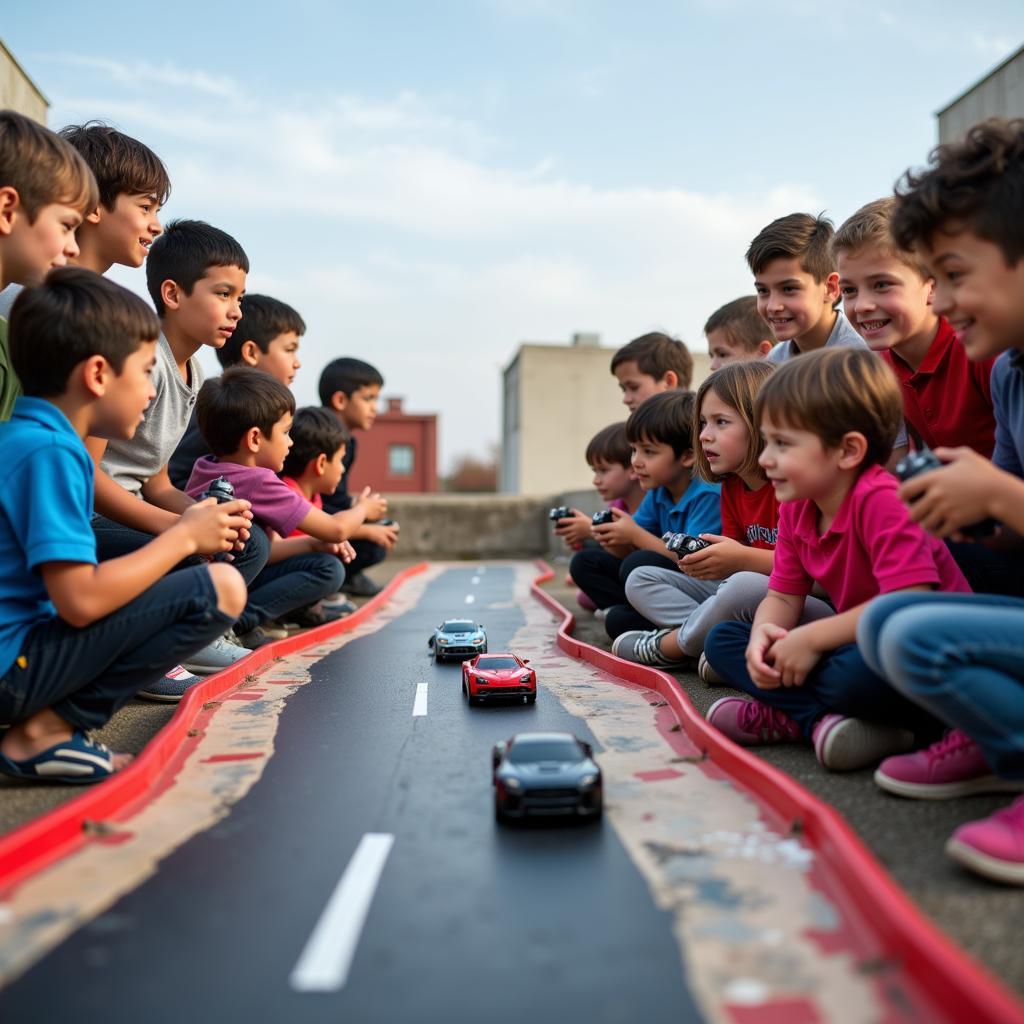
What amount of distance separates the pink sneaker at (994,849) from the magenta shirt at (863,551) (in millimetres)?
889

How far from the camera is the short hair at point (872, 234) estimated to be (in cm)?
411

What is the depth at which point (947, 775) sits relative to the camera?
8.89ft

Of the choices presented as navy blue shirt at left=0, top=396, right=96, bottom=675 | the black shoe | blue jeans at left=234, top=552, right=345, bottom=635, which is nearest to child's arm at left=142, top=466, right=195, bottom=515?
blue jeans at left=234, top=552, right=345, bottom=635

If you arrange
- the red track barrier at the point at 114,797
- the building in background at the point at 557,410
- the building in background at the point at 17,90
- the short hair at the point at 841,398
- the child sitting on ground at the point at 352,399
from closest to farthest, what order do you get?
the red track barrier at the point at 114,797
the short hair at the point at 841,398
the child sitting on ground at the point at 352,399
the building in background at the point at 17,90
the building in background at the point at 557,410

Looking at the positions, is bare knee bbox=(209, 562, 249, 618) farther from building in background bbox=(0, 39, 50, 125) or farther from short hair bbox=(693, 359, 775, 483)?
building in background bbox=(0, 39, 50, 125)

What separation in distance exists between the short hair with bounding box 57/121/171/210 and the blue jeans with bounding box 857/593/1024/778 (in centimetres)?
424

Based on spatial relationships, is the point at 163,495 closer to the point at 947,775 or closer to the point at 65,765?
A: the point at 65,765

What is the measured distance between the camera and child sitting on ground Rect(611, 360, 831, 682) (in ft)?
14.3

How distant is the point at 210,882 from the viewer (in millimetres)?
2168

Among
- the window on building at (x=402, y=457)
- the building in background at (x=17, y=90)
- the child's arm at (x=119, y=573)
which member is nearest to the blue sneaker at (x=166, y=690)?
the child's arm at (x=119, y=573)

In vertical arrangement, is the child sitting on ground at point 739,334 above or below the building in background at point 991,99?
below

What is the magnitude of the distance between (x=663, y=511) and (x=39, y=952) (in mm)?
4511

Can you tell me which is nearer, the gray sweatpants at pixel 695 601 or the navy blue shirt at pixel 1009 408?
the navy blue shirt at pixel 1009 408

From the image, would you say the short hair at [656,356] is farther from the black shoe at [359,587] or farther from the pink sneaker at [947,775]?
the pink sneaker at [947,775]
